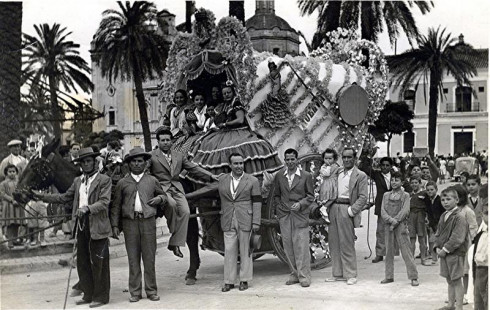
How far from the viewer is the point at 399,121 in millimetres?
23547

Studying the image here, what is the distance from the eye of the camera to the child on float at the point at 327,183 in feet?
27.8

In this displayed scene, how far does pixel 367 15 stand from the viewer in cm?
1888

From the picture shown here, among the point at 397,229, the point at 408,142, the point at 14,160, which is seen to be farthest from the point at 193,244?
the point at 408,142

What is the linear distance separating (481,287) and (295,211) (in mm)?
2838

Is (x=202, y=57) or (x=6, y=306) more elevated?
(x=202, y=57)

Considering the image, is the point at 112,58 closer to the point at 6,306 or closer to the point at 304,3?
the point at 304,3

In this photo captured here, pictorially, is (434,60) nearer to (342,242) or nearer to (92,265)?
(342,242)

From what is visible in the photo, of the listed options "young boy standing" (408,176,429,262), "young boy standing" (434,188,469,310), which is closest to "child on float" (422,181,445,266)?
"young boy standing" (408,176,429,262)

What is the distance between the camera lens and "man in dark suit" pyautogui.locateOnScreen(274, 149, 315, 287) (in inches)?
321

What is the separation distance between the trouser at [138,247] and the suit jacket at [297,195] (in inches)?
71.4

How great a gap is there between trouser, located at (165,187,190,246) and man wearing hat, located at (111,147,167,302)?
0.91ft

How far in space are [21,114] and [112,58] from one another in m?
13.3

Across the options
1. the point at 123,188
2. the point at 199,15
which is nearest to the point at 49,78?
the point at 199,15

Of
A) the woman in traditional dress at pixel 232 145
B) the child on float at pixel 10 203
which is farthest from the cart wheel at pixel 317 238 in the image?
the child on float at pixel 10 203
